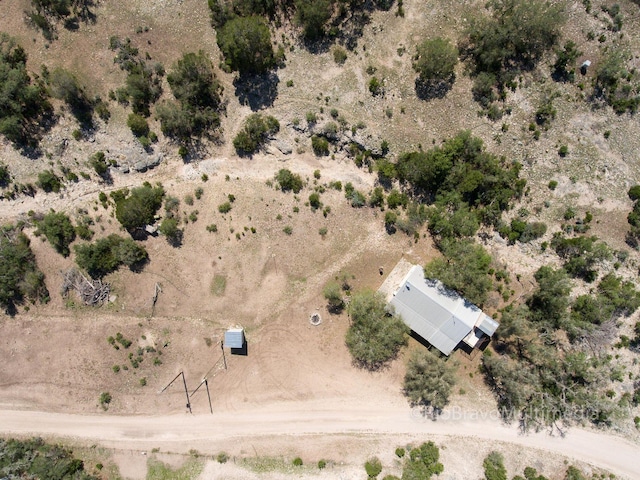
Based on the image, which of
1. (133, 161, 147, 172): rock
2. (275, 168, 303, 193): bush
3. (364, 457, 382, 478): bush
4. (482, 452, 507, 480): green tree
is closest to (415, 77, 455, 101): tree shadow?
(275, 168, 303, 193): bush

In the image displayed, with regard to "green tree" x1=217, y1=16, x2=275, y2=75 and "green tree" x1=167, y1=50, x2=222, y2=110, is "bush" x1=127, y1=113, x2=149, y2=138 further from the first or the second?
"green tree" x1=217, y1=16, x2=275, y2=75

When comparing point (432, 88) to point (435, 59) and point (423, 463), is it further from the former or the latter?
point (423, 463)

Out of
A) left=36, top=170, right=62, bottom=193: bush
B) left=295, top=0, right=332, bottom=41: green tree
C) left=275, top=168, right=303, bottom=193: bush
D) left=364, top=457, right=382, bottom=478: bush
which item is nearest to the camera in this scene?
left=295, top=0, right=332, bottom=41: green tree

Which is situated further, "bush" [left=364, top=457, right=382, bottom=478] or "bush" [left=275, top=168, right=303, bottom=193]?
"bush" [left=275, top=168, right=303, bottom=193]

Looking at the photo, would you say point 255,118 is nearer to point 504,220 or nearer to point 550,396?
point 504,220

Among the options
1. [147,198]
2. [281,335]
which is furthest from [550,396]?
[147,198]
